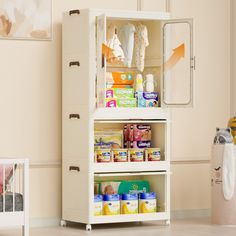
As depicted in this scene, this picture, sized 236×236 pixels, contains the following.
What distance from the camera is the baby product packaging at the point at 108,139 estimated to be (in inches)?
243

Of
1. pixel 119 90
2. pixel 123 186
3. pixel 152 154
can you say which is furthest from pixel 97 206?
pixel 119 90

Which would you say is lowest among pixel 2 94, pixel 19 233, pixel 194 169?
pixel 19 233

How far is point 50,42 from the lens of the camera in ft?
20.3

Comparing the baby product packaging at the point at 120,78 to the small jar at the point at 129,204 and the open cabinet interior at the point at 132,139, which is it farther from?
the small jar at the point at 129,204

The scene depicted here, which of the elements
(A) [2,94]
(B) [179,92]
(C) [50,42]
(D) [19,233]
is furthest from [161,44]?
(D) [19,233]

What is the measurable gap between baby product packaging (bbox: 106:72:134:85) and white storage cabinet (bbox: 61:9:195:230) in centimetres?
12

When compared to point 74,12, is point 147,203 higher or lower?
lower

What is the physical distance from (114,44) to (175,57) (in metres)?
0.53

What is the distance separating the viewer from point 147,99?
6.20 metres

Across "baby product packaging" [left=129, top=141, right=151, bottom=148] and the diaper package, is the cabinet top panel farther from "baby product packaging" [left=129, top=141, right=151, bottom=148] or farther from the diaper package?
the diaper package

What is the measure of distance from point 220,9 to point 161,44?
968mm

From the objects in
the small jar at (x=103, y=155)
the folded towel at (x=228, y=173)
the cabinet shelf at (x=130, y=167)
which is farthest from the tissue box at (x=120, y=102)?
the folded towel at (x=228, y=173)

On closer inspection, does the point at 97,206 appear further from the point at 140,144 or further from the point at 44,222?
the point at 140,144

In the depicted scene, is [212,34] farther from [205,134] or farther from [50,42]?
[50,42]
